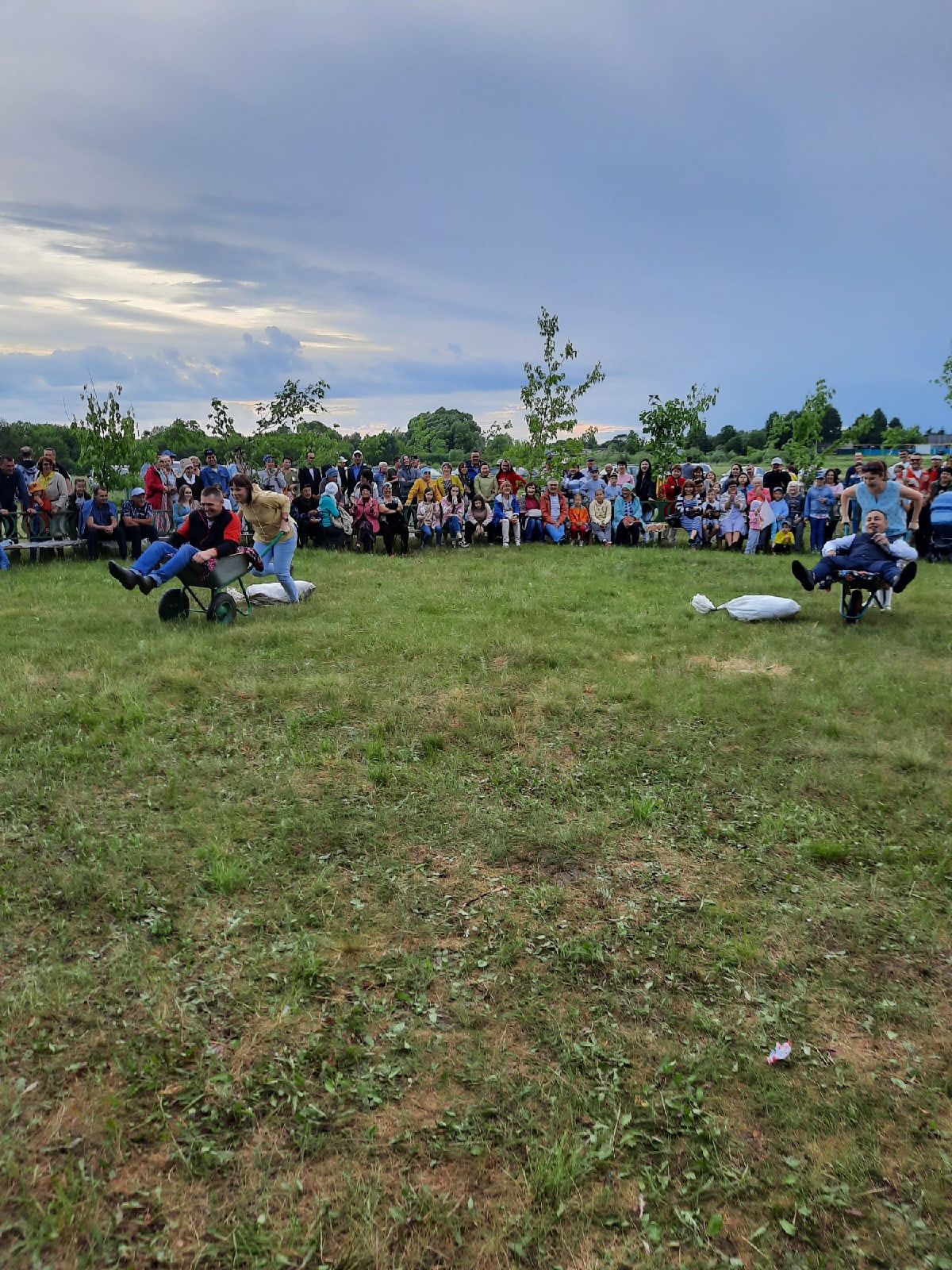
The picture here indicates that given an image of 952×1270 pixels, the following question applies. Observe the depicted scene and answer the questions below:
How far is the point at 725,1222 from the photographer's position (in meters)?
2.31

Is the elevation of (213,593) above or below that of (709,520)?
below

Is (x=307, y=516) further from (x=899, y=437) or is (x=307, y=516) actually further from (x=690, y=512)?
(x=899, y=437)

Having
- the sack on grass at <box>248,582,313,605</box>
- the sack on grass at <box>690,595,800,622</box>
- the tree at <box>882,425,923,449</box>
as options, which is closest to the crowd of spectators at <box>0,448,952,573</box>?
the sack on grass at <box>248,582,313,605</box>

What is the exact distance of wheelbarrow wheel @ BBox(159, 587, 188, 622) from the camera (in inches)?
334

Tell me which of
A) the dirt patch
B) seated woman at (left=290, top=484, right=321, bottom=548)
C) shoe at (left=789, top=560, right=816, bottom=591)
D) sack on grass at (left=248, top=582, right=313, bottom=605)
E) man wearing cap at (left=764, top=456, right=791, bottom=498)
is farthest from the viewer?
man wearing cap at (left=764, top=456, right=791, bottom=498)

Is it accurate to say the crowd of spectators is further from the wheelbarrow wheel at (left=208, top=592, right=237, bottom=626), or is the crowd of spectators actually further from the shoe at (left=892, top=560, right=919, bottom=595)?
the shoe at (left=892, top=560, right=919, bottom=595)

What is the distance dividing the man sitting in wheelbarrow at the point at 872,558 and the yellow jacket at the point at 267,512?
5.60 m

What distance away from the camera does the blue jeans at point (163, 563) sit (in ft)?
26.1

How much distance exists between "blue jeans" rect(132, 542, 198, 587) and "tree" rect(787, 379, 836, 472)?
21940 millimetres

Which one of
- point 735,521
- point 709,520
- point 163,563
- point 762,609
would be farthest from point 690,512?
point 163,563

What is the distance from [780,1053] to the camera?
2.88 meters

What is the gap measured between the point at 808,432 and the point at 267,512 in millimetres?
21713

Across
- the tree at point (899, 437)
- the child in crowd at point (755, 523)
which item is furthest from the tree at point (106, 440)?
the tree at point (899, 437)

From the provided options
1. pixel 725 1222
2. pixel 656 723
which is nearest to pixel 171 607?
pixel 656 723
